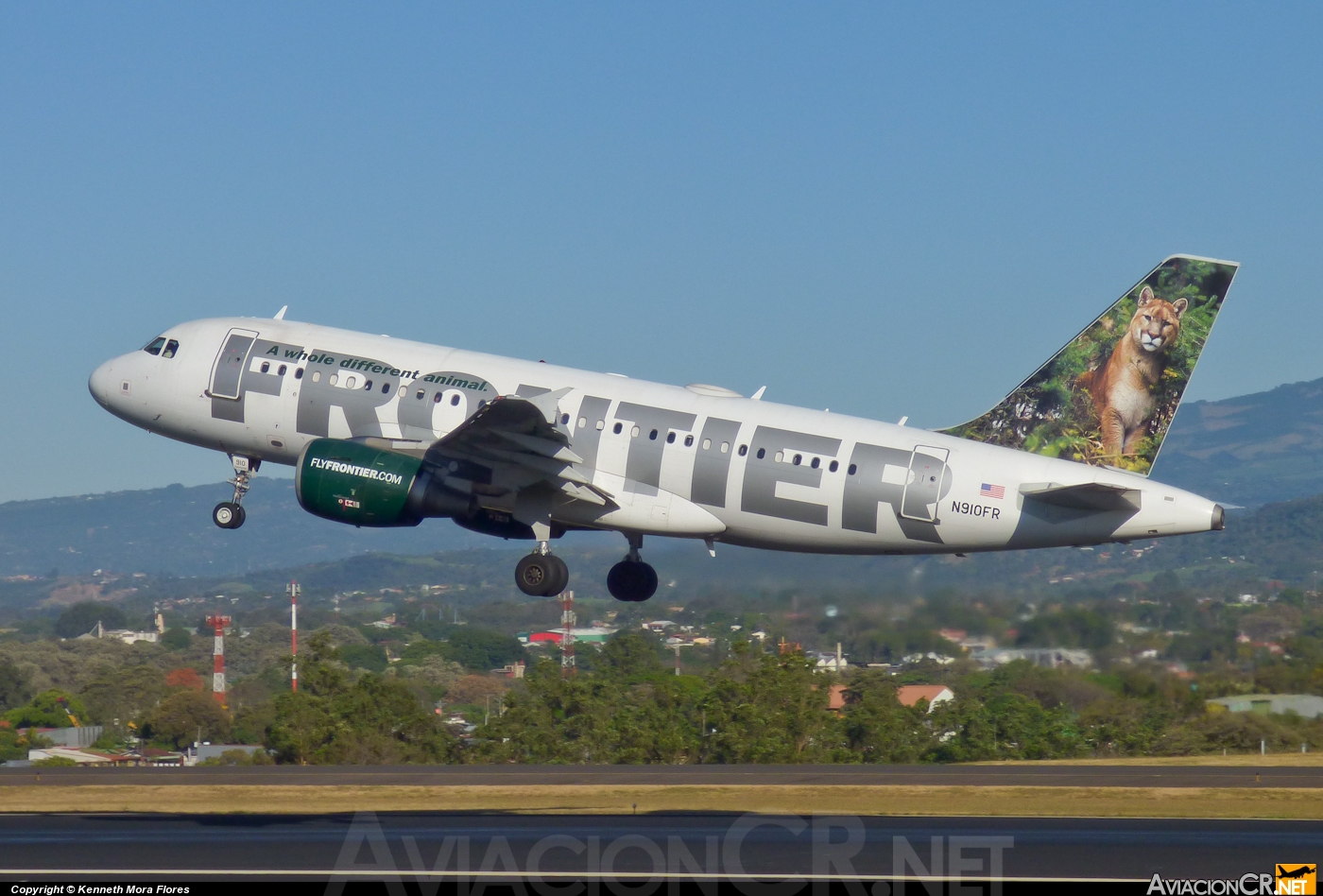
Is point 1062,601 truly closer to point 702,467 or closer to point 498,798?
point 702,467

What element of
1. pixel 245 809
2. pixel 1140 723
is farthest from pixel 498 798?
pixel 1140 723

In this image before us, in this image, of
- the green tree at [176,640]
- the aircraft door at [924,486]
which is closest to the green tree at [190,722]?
the green tree at [176,640]

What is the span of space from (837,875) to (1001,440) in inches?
579

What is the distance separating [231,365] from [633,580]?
10549mm

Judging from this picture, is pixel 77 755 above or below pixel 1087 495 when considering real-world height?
below

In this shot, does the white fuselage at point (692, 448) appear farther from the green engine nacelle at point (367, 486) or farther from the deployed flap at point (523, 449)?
the green engine nacelle at point (367, 486)

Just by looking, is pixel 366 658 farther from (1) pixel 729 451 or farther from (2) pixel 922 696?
(1) pixel 729 451

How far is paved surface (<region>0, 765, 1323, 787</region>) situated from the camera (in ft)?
116

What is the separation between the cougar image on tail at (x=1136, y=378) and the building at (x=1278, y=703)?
14944mm

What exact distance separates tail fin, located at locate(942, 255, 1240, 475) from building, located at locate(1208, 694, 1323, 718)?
14.9m

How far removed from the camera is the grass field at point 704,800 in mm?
29594

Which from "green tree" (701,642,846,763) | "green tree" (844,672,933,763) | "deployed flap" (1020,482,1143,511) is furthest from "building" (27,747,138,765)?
"deployed flap" (1020,482,1143,511)

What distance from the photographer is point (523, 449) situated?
33500 millimetres

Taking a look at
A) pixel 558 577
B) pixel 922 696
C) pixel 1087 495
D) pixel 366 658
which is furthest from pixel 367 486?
pixel 366 658
